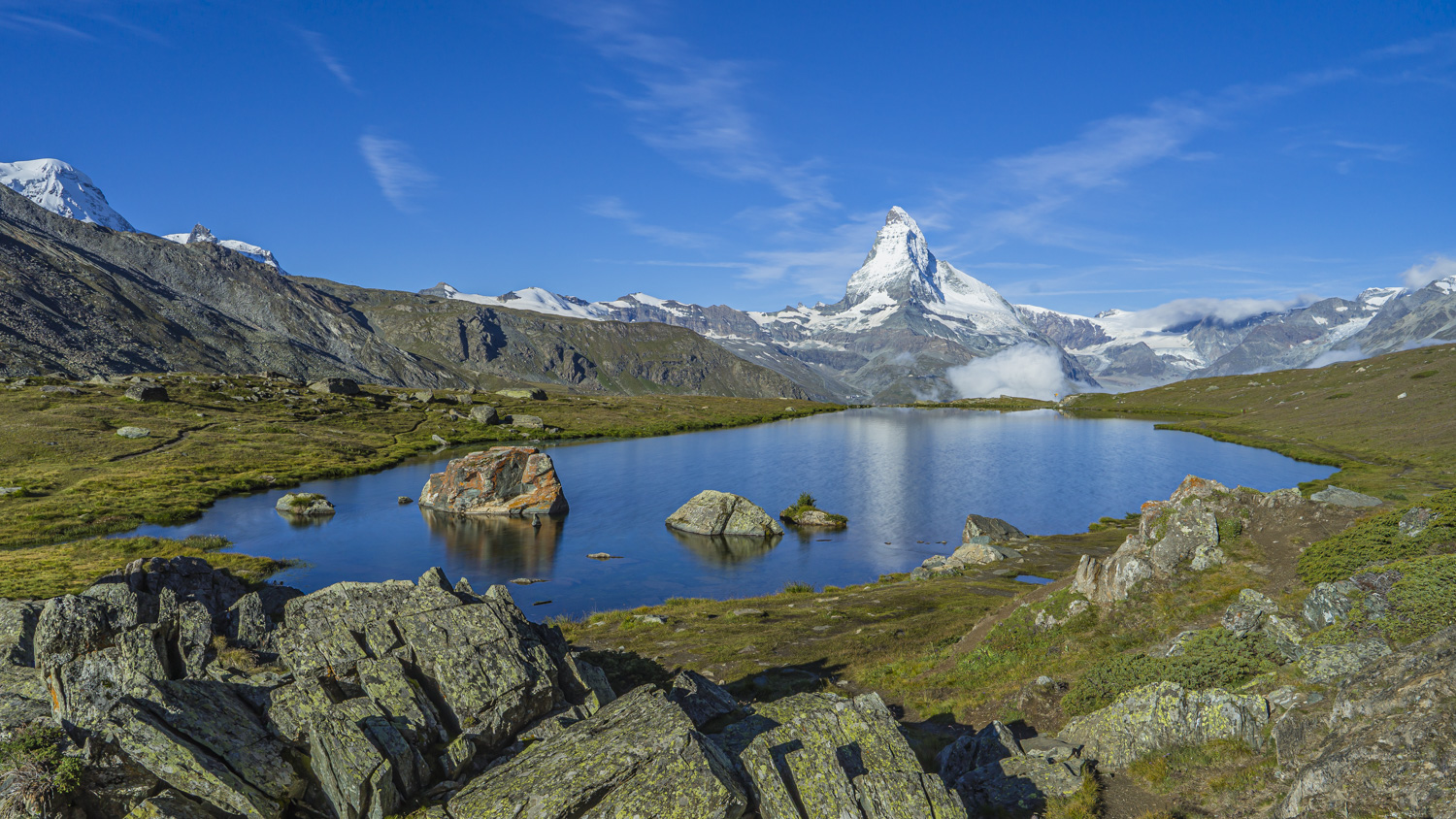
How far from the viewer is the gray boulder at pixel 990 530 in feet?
226

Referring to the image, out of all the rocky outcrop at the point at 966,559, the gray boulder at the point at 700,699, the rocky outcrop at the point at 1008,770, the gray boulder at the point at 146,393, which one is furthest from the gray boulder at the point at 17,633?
the gray boulder at the point at 146,393

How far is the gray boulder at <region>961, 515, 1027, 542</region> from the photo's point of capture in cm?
6895

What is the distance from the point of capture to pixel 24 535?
6400 centimetres

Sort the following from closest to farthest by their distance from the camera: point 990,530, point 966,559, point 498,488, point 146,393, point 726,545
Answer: point 966,559, point 990,530, point 726,545, point 498,488, point 146,393

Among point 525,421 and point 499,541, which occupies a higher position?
point 525,421

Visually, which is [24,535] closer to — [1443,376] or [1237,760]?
[1237,760]

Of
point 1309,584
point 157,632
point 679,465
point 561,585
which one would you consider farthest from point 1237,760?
point 679,465

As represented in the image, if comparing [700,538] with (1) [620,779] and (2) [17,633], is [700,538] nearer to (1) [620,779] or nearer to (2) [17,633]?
(2) [17,633]

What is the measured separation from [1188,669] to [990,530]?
54.8 m

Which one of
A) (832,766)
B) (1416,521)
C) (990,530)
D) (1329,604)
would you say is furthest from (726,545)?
(832,766)

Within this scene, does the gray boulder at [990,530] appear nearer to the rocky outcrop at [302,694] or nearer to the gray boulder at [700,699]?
the gray boulder at [700,699]

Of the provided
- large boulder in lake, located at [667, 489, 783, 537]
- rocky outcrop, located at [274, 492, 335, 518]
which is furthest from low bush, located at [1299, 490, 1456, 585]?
rocky outcrop, located at [274, 492, 335, 518]

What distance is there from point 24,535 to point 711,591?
6867 cm

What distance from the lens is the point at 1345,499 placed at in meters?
28.2
